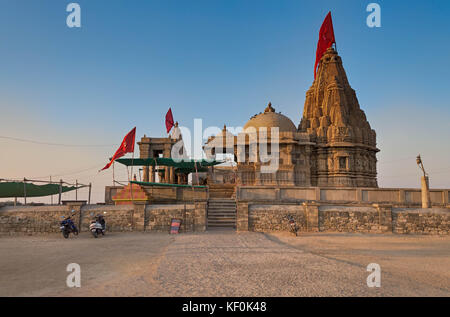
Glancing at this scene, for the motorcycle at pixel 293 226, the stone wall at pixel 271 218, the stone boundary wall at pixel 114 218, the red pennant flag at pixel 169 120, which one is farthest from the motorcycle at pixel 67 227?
the red pennant flag at pixel 169 120

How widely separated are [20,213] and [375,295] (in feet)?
58.6

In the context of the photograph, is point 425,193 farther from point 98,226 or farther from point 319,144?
point 98,226

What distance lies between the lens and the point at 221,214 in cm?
1830

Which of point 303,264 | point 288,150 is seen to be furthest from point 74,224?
point 288,150

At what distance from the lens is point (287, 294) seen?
5.58 m

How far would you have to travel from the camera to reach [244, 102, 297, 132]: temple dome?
33.9m

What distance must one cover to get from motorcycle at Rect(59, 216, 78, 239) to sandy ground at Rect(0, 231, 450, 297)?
1.02 m

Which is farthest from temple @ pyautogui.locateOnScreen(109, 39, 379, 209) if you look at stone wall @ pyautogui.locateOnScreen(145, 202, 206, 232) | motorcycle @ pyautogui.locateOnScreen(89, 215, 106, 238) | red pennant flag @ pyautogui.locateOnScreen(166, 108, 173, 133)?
motorcycle @ pyautogui.locateOnScreen(89, 215, 106, 238)

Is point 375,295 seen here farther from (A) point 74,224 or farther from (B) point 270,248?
(A) point 74,224

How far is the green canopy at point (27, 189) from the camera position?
21.0 metres

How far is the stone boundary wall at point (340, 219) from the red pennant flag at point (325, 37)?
2437 cm

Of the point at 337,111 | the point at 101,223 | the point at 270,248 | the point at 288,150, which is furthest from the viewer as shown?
the point at 337,111

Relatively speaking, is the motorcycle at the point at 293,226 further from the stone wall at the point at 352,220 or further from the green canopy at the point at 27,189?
the green canopy at the point at 27,189

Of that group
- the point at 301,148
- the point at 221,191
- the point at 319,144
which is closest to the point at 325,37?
the point at 319,144
